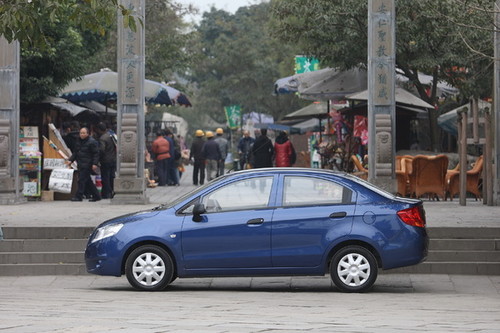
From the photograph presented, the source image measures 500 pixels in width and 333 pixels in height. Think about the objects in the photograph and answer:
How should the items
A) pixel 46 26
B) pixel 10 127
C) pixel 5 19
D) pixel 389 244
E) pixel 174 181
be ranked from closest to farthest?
pixel 389 244
pixel 5 19
pixel 10 127
pixel 46 26
pixel 174 181

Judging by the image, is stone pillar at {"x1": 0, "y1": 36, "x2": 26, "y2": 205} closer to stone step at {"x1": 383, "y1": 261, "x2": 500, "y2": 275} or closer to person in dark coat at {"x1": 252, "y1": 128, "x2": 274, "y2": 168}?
person in dark coat at {"x1": 252, "y1": 128, "x2": 274, "y2": 168}

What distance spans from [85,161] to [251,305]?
12372 millimetres

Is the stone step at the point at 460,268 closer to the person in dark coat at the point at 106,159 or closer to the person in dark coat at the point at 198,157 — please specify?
the person in dark coat at the point at 106,159

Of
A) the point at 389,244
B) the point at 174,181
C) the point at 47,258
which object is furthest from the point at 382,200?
the point at 174,181

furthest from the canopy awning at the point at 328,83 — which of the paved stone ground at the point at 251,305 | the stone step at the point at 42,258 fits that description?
the paved stone ground at the point at 251,305

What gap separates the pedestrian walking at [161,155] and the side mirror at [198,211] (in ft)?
63.1

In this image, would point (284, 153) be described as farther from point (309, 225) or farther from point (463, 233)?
point (309, 225)

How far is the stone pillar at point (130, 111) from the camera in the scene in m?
22.3

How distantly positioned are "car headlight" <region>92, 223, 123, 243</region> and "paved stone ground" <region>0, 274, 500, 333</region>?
0.66m

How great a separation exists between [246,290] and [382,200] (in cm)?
207

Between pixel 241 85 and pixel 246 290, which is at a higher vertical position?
pixel 241 85

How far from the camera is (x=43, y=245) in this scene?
1647 cm

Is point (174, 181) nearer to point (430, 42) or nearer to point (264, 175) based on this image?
point (430, 42)

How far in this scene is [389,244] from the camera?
13.5 m
